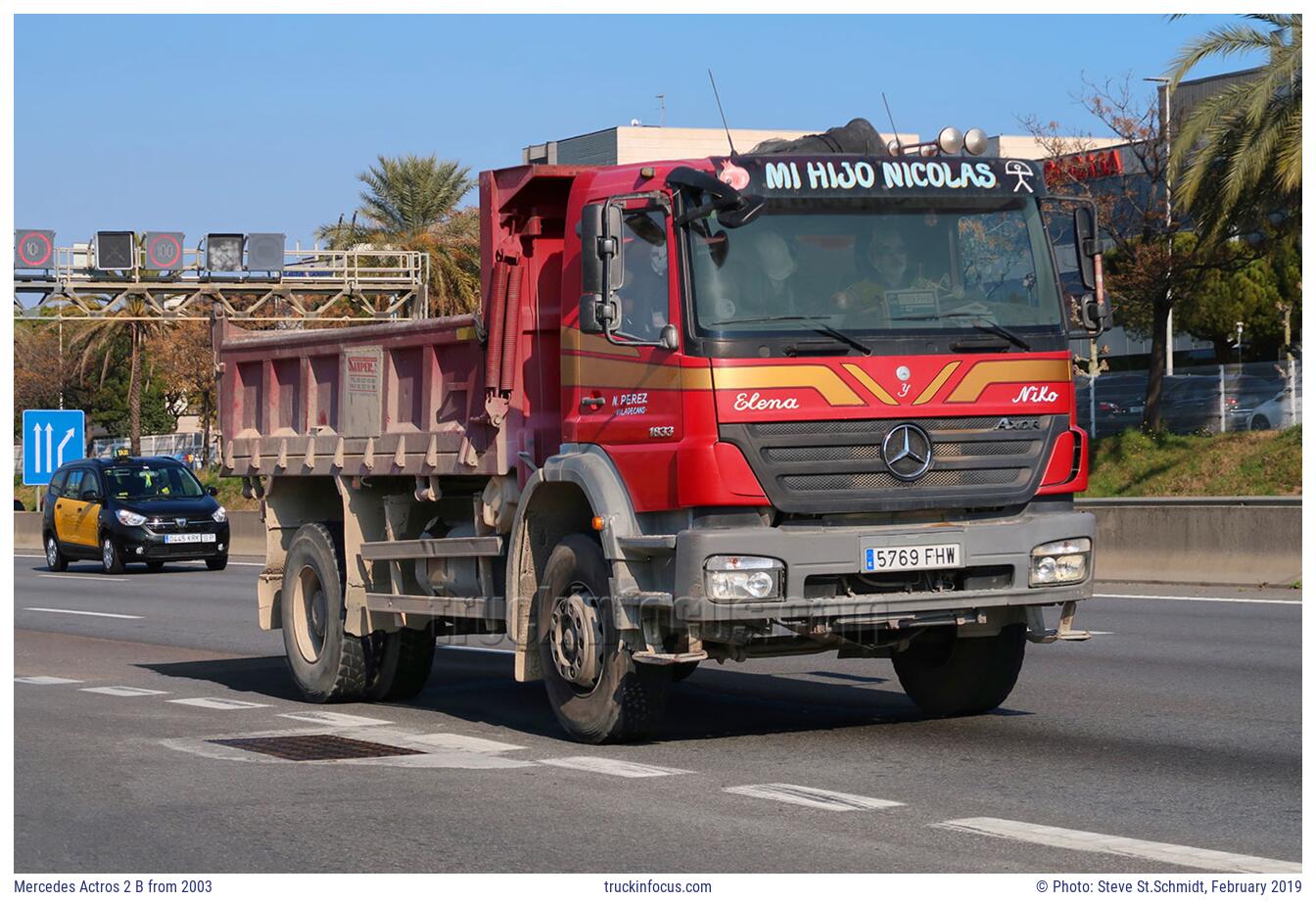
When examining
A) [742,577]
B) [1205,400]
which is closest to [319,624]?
[742,577]

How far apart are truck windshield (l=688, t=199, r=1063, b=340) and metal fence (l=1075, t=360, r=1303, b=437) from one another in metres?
23.0

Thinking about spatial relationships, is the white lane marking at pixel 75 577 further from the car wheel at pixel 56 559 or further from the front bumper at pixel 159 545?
the front bumper at pixel 159 545

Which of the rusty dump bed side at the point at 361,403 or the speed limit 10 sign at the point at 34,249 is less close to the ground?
the speed limit 10 sign at the point at 34,249

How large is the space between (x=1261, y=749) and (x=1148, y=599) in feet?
33.5

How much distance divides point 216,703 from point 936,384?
5.52 meters

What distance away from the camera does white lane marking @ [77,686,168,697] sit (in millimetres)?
13031

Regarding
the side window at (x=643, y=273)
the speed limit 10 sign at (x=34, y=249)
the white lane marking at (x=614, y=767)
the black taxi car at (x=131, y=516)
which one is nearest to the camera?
the white lane marking at (x=614, y=767)

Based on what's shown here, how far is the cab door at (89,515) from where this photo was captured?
30.9 metres

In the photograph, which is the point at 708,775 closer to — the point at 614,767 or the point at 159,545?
the point at 614,767

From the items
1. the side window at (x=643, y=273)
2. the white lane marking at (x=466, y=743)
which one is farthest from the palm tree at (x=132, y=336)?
the side window at (x=643, y=273)

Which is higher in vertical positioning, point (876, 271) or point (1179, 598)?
point (876, 271)

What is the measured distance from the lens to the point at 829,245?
372 inches

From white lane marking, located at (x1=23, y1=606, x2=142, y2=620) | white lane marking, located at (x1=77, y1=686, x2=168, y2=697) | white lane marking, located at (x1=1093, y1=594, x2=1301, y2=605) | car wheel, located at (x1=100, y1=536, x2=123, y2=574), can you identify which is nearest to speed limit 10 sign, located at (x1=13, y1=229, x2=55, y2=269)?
car wheel, located at (x1=100, y1=536, x2=123, y2=574)

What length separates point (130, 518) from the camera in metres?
30.2
